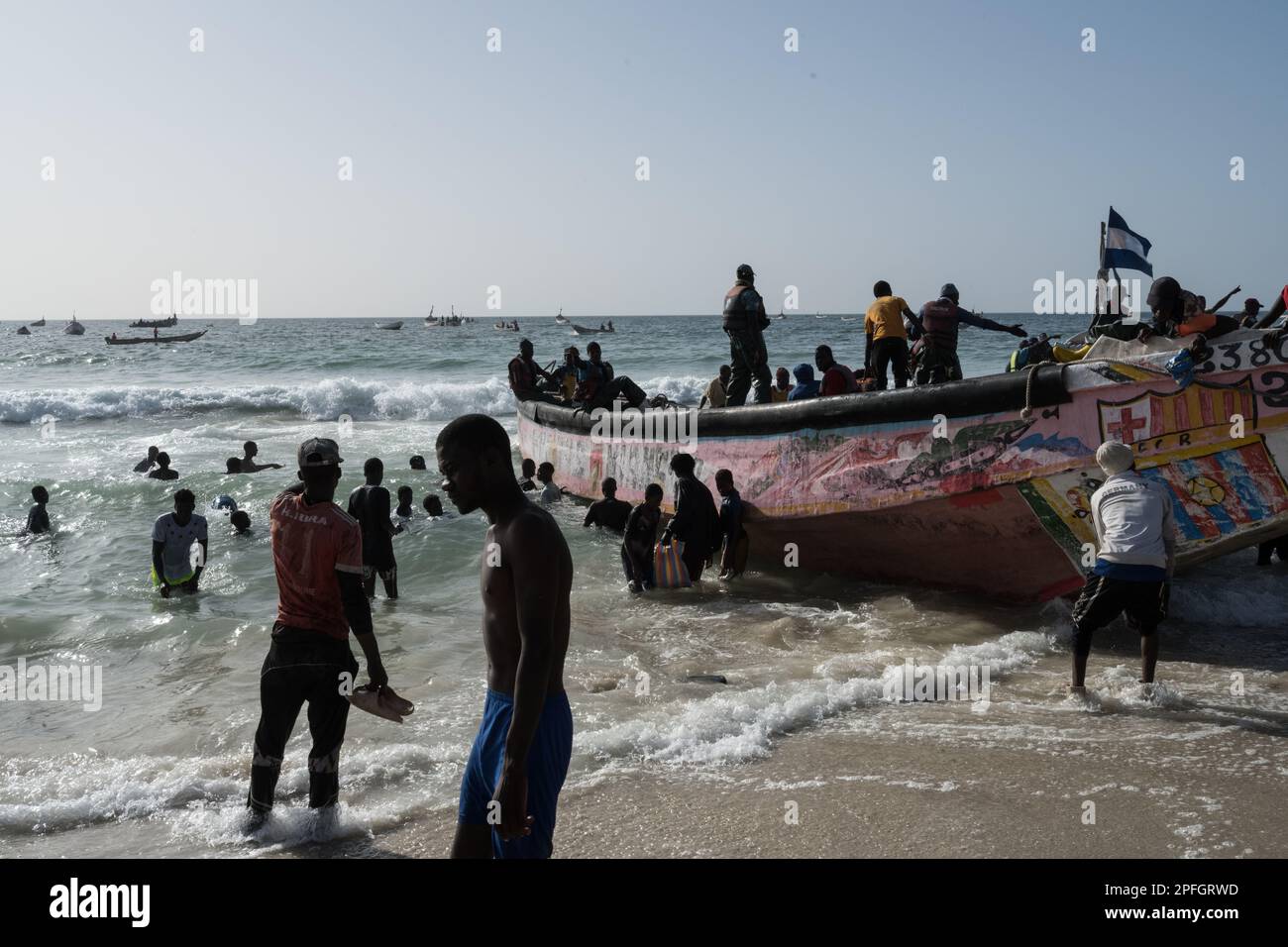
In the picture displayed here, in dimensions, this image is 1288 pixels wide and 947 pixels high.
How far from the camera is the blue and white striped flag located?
8.47 meters

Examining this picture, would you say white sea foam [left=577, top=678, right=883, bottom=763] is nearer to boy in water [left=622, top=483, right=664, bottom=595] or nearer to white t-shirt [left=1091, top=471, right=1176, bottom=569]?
white t-shirt [left=1091, top=471, right=1176, bottom=569]

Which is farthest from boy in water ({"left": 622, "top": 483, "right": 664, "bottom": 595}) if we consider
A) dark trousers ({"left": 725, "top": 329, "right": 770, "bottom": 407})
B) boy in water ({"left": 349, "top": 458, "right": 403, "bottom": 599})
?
boy in water ({"left": 349, "top": 458, "right": 403, "bottom": 599})

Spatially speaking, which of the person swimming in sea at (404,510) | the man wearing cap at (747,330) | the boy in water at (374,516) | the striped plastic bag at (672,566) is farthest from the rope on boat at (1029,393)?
the person swimming in sea at (404,510)

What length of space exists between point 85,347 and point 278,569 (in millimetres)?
63520

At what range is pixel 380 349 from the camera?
53.4m

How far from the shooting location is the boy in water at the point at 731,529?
29.3 ft

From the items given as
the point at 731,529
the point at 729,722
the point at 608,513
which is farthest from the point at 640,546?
the point at 729,722

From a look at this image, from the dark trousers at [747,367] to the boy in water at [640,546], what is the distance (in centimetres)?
142

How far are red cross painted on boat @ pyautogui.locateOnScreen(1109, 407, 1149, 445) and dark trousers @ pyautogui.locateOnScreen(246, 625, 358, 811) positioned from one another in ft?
16.3

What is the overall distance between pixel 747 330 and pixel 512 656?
6.82m

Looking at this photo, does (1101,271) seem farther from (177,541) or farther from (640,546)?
(177,541)

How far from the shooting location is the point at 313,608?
434 cm

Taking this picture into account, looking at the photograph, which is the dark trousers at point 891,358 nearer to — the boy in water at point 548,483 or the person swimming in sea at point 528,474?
the boy in water at point 548,483
